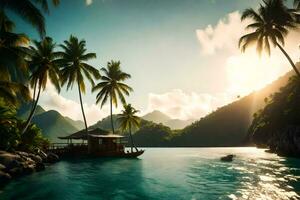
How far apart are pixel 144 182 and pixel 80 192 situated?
20.1 ft

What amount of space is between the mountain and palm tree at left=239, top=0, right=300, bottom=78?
435 ft

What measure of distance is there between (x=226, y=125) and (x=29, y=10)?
16373cm

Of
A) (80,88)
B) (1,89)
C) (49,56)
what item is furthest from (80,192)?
(80,88)

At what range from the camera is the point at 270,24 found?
3136cm

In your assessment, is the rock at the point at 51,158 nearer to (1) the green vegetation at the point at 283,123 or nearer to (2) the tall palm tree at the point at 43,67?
(2) the tall palm tree at the point at 43,67

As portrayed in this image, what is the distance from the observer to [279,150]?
54.2 metres

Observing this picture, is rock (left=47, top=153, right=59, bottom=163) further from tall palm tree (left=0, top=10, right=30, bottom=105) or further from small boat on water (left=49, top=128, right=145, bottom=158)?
tall palm tree (left=0, top=10, right=30, bottom=105)

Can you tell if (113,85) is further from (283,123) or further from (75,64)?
(283,123)

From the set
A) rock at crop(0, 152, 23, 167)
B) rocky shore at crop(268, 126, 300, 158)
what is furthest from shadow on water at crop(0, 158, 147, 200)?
rocky shore at crop(268, 126, 300, 158)

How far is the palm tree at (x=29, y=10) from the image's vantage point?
14891mm

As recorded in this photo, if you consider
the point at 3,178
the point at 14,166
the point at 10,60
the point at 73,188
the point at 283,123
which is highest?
the point at 10,60

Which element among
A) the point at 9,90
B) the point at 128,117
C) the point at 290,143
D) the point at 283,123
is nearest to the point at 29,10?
the point at 9,90

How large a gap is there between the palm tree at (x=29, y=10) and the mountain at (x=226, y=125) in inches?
6055

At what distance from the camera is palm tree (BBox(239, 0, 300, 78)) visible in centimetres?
3002
